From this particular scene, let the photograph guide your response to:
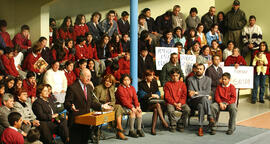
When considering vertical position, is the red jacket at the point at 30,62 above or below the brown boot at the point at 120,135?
above

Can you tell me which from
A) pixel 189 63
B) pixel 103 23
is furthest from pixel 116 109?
pixel 103 23

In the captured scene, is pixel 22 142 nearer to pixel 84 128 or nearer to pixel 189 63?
pixel 84 128

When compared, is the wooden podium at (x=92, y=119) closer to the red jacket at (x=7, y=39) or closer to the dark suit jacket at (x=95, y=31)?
the red jacket at (x=7, y=39)

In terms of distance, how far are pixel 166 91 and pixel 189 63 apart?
228cm

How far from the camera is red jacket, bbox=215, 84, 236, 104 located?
8.83m

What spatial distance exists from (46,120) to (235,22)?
875cm

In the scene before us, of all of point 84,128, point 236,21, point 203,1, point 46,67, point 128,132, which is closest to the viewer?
point 84,128

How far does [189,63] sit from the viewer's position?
10.9 metres

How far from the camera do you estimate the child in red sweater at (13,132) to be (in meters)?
6.30

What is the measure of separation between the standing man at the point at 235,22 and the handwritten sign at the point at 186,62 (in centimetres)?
381

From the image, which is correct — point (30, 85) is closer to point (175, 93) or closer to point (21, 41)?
point (21, 41)

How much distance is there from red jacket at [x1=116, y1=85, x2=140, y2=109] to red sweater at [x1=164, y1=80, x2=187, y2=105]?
698mm

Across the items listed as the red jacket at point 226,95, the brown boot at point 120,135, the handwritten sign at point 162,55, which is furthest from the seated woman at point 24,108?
the handwritten sign at point 162,55

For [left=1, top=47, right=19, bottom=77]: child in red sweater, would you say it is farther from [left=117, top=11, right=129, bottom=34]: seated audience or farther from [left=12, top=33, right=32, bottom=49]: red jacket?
[left=117, top=11, right=129, bottom=34]: seated audience
